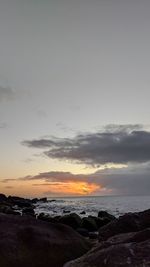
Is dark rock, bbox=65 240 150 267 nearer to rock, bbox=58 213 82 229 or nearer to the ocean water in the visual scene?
rock, bbox=58 213 82 229

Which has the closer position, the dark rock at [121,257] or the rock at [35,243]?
the dark rock at [121,257]

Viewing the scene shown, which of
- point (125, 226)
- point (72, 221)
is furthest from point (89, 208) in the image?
point (125, 226)

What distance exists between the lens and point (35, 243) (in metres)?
10.7

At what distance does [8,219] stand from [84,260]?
11.3 ft

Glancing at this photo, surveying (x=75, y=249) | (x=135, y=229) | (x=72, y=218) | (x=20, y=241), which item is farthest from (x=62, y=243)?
(x=72, y=218)

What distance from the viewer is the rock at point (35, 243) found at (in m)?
10.2

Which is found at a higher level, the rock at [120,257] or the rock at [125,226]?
the rock at [125,226]

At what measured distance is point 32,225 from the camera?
11.4 metres

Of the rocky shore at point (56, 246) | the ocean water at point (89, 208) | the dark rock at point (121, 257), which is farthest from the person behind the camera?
the ocean water at point (89, 208)

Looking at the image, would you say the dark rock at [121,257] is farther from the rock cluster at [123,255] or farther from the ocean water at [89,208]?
the ocean water at [89,208]

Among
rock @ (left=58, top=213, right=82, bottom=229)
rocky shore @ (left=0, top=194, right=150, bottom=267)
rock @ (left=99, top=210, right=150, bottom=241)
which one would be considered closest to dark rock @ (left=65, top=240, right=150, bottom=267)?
rocky shore @ (left=0, top=194, right=150, bottom=267)

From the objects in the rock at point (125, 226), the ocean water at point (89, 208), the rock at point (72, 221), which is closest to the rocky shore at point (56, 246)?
the rock at point (125, 226)

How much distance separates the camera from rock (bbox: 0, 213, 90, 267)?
10242 mm

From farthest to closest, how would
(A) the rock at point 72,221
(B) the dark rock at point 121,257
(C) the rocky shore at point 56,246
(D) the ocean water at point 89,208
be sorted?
(D) the ocean water at point 89,208
(A) the rock at point 72,221
(C) the rocky shore at point 56,246
(B) the dark rock at point 121,257
